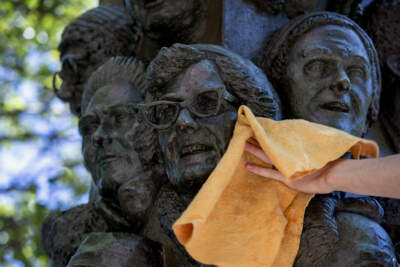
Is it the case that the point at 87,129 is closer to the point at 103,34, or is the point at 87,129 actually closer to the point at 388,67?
the point at 103,34

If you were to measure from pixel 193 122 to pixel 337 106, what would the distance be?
0.65 metres

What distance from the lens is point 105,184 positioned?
2.43 metres

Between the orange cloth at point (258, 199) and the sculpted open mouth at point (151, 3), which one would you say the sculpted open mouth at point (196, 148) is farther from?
the sculpted open mouth at point (151, 3)

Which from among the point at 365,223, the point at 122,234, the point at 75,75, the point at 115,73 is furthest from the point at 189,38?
the point at 365,223

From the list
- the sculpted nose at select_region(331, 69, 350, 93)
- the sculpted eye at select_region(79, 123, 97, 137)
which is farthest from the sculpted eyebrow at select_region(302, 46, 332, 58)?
the sculpted eye at select_region(79, 123, 97, 137)

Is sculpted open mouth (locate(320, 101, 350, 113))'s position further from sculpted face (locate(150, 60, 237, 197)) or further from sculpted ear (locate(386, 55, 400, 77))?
sculpted ear (locate(386, 55, 400, 77))

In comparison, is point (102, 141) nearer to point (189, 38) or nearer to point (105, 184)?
point (105, 184)

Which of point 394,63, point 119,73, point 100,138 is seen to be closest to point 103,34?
point 119,73

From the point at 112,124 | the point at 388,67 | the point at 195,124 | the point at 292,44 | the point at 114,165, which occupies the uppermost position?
the point at 292,44

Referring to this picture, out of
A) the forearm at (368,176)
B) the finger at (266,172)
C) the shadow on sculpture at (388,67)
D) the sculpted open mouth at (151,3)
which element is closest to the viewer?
the forearm at (368,176)

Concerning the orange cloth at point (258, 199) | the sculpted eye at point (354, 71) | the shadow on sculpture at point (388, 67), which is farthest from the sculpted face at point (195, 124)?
the shadow on sculpture at point (388, 67)

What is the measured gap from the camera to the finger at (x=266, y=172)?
1758mm

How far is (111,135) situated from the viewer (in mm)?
2475

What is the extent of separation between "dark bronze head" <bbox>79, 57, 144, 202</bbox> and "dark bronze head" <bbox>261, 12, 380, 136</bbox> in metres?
0.64
